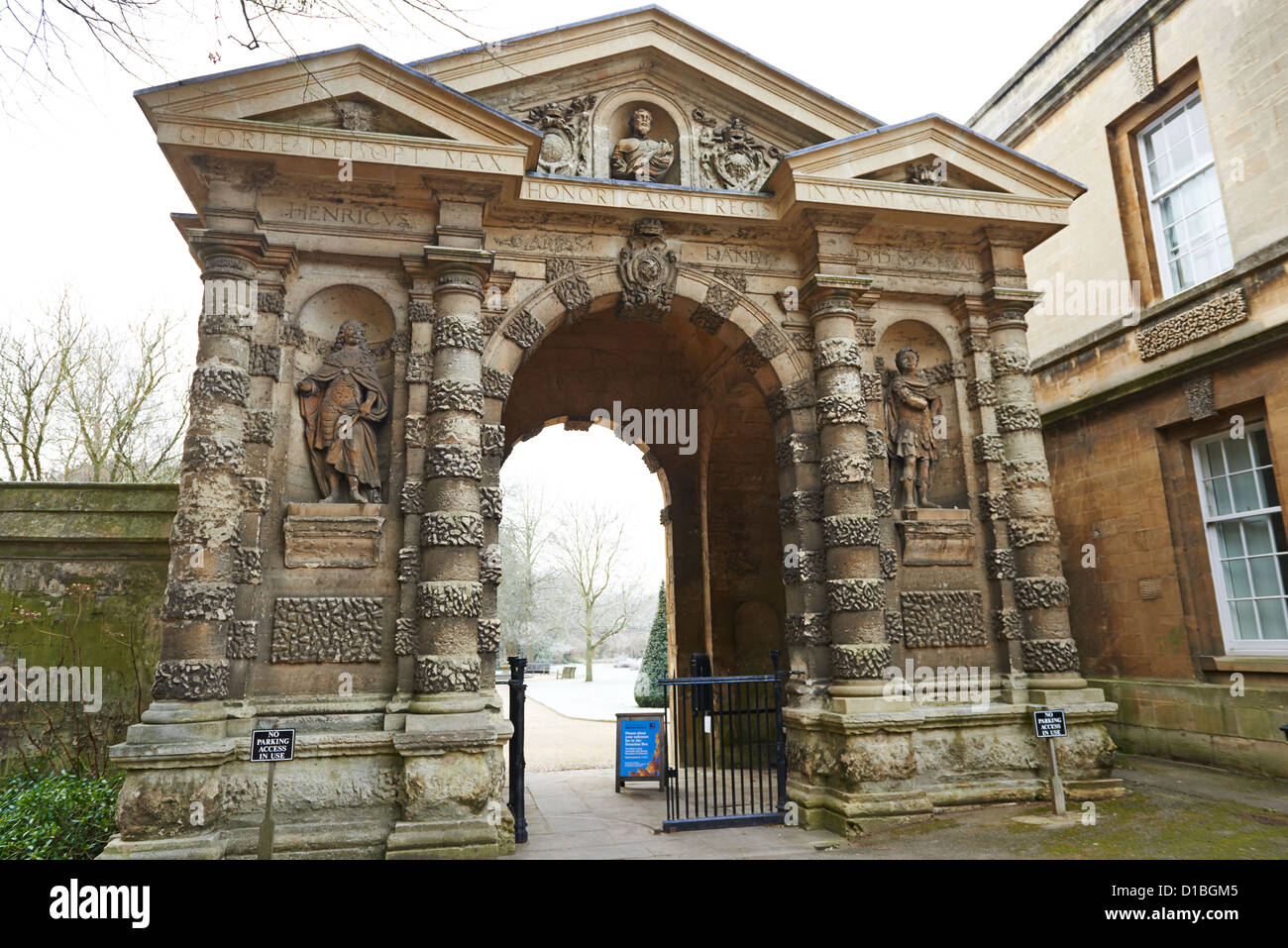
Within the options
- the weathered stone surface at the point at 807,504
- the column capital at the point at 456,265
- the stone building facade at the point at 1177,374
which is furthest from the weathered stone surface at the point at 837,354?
the stone building facade at the point at 1177,374

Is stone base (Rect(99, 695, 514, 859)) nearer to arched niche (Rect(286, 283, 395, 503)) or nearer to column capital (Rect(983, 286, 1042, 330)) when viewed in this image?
arched niche (Rect(286, 283, 395, 503))

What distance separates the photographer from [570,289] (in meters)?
8.50

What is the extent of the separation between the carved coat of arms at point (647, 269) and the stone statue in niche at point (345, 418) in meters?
2.90

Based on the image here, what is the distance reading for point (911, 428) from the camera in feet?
29.8

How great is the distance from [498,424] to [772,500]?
5913 millimetres

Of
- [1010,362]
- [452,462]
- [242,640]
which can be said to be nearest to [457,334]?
Answer: [452,462]

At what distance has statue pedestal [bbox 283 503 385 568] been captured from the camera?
7.30 meters

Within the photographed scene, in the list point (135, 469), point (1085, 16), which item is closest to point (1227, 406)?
point (1085, 16)

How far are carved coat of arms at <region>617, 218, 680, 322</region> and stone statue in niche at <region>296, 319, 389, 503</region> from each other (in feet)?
9.52

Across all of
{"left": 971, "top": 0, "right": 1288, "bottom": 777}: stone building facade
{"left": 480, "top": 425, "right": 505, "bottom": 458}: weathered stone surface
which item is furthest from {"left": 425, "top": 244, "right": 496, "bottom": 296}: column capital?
{"left": 971, "top": 0, "right": 1288, "bottom": 777}: stone building facade

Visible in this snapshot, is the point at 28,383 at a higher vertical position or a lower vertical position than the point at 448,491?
higher

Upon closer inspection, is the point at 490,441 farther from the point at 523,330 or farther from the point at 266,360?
the point at 266,360

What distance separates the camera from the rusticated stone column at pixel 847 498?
798 cm

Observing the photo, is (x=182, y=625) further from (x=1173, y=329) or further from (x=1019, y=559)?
(x=1173, y=329)
